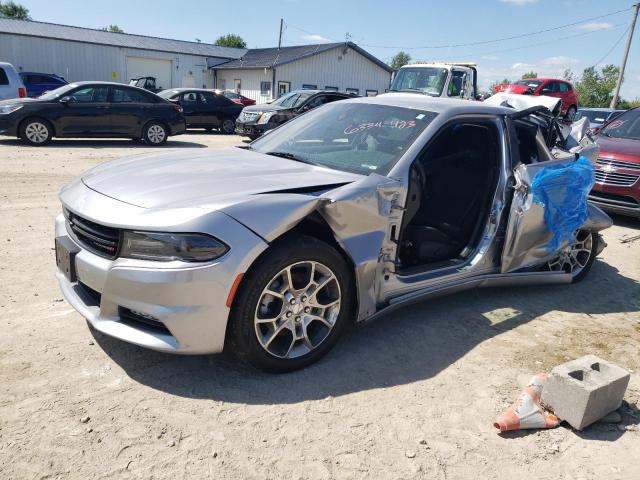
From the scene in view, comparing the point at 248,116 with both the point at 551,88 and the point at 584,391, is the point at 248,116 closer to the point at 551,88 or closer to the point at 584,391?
the point at 584,391

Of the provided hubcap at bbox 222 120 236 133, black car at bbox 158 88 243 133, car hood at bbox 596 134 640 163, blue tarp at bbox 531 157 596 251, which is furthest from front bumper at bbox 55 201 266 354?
hubcap at bbox 222 120 236 133

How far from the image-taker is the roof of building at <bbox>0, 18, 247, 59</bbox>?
30.5 meters

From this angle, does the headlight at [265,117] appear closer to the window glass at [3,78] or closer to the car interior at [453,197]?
the window glass at [3,78]

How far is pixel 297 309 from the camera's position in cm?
297

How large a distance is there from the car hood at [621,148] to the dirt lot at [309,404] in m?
4.73

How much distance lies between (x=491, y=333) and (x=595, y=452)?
50.9 inches

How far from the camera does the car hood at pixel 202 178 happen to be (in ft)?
9.21

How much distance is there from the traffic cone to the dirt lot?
6 cm

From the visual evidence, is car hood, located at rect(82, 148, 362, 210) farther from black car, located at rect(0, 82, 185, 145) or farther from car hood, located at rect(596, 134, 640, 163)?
black car, located at rect(0, 82, 185, 145)

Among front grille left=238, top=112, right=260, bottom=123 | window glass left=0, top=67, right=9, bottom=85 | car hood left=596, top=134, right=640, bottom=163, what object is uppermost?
window glass left=0, top=67, right=9, bottom=85

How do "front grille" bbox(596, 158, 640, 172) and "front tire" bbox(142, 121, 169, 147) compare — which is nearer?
"front grille" bbox(596, 158, 640, 172)

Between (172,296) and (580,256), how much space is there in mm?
4182

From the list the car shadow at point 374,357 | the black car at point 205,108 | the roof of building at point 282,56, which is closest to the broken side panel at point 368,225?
the car shadow at point 374,357

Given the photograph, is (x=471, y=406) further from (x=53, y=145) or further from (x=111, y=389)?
(x=53, y=145)
